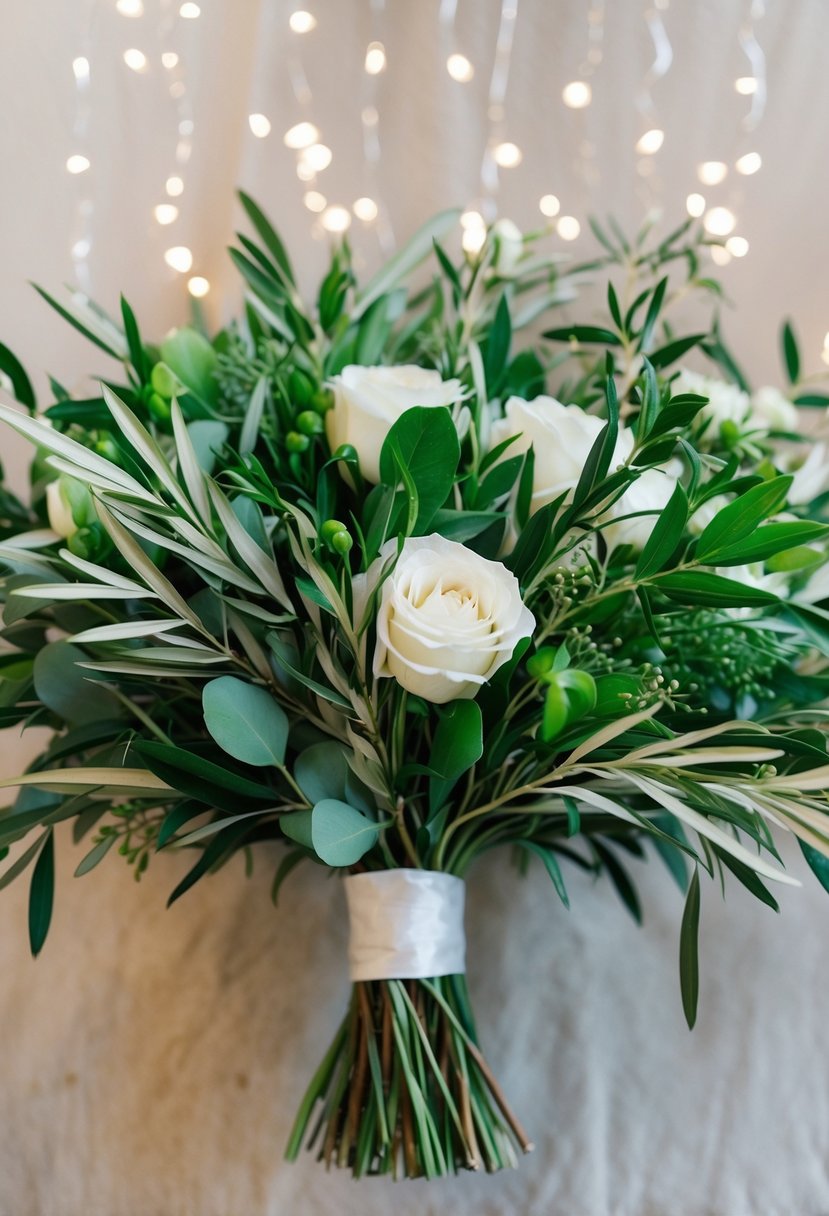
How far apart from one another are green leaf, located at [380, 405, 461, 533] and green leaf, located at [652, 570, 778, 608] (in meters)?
0.13

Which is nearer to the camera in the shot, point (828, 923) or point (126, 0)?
point (828, 923)

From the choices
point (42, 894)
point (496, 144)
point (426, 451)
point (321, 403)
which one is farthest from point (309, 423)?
point (496, 144)

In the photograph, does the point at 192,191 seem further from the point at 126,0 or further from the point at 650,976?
the point at 650,976

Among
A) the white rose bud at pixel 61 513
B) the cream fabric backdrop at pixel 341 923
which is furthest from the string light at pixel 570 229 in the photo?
the white rose bud at pixel 61 513

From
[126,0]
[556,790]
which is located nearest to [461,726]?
[556,790]

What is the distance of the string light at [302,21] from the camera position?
880 millimetres

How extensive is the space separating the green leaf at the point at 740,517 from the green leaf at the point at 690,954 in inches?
7.1

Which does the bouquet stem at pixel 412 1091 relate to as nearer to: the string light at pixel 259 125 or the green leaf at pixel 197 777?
the green leaf at pixel 197 777

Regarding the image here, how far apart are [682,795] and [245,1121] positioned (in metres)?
0.47

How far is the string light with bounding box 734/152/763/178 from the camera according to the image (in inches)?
33.3

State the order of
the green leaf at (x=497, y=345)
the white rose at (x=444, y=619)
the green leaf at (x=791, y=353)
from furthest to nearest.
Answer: the green leaf at (x=791, y=353), the green leaf at (x=497, y=345), the white rose at (x=444, y=619)

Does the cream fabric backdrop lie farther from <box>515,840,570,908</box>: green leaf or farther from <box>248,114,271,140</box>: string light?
<box>515,840,570,908</box>: green leaf

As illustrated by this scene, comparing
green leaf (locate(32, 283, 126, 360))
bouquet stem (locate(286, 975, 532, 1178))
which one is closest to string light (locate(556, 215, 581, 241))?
green leaf (locate(32, 283, 126, 360))

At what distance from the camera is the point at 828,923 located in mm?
737
